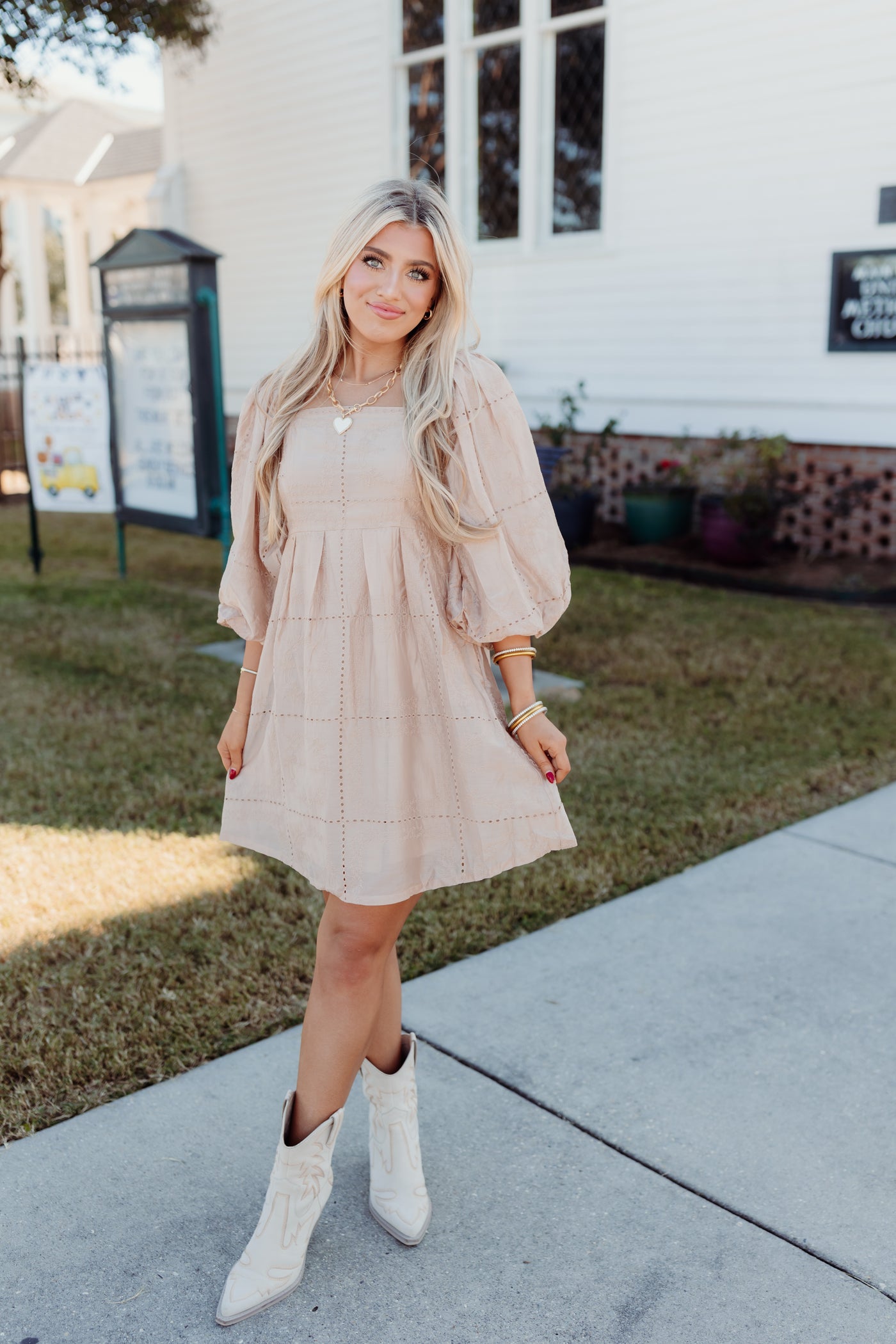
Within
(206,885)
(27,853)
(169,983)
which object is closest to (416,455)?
(169,983)

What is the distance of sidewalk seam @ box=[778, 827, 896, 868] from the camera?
12.6 feet

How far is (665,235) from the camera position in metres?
9.40

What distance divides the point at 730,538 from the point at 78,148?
16791 mm

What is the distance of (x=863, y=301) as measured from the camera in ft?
27.0

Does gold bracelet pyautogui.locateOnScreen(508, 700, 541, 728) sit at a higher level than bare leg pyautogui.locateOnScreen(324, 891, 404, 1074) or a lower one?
higher

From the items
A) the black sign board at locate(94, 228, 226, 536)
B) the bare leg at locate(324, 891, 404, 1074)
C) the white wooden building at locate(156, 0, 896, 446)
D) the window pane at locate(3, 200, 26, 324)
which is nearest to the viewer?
the bare leg at locate(324, 891, 404, 1074)

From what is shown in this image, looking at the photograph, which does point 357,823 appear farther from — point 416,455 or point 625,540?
point 625,540

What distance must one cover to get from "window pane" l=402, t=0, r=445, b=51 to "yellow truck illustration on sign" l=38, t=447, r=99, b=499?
5629 millimetres

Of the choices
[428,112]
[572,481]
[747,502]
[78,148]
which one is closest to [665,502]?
[747,502]

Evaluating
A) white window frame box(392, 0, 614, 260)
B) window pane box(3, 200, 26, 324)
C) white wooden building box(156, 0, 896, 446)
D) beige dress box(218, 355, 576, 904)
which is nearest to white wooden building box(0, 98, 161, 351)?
window pane box(3, 200, 26, 324)

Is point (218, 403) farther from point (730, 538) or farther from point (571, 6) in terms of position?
point (571, 6)

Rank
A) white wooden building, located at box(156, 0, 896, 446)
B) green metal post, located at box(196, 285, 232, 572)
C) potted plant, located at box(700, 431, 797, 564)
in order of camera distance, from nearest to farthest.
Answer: green metal post, located at box(196, 285, 232, 572) → white wooden building, located at box(156, 0, 896, 446) → potted plant, located at box(700, 431, 797, 564)

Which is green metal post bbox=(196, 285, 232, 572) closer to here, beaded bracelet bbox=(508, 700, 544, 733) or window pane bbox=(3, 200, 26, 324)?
beaded bracelet bbox=(508, 700, 544, 733)

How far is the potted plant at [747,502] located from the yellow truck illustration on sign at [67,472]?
446cm
